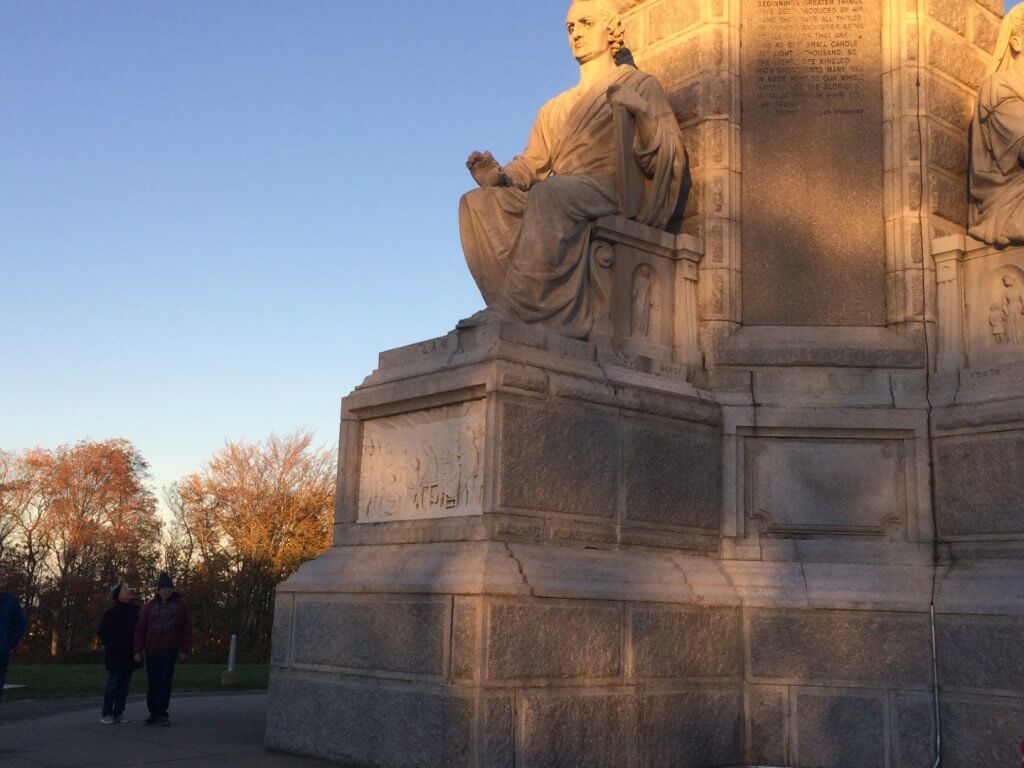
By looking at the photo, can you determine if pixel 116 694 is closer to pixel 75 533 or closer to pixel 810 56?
pixel 810 56

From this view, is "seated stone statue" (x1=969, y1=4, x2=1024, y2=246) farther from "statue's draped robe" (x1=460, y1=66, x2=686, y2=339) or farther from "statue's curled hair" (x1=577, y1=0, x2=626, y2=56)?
"statue's curled hair" (x1=577, y1=0, x2=626, y2=56)

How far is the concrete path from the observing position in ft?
24.6

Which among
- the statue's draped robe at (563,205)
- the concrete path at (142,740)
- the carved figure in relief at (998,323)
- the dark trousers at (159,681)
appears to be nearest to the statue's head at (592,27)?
the statue's draped robe at (563,205)

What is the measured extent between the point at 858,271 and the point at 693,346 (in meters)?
1.58

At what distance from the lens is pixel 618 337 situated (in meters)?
8.70

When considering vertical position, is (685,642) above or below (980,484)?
below

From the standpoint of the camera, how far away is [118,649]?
10.7 metres

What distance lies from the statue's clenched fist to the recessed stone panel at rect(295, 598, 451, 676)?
11.8ft

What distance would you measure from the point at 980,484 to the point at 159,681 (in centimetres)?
711

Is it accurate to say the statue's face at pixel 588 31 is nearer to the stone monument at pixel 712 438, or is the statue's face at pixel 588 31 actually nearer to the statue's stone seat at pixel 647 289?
the stone monument at pixel 712 438

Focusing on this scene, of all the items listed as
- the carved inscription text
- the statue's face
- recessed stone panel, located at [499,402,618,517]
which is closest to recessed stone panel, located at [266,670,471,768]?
recessed stone panel, located at [499,402,618,517]

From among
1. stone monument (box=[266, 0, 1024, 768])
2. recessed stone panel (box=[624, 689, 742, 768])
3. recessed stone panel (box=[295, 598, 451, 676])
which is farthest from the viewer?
recessed stone panel (box=[624, 689, 742, 768])

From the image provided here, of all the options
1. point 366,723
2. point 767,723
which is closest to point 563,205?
point 366,723

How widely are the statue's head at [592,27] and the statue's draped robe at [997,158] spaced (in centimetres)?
312
